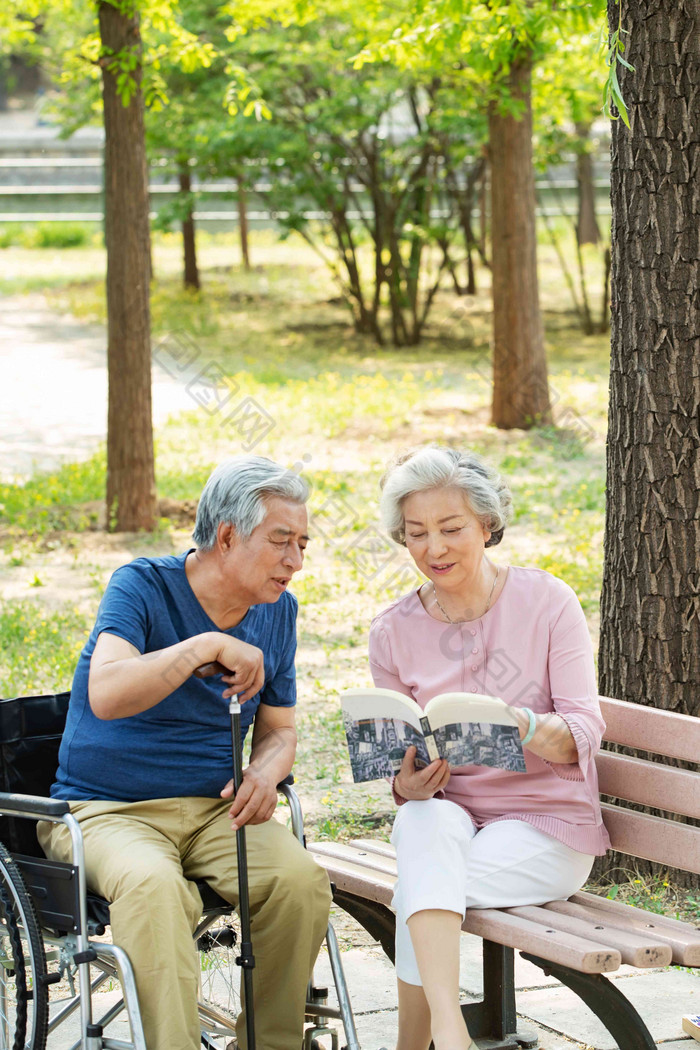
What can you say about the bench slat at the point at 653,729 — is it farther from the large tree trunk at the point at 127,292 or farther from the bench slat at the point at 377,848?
the large tree trunk at the point at 127,292

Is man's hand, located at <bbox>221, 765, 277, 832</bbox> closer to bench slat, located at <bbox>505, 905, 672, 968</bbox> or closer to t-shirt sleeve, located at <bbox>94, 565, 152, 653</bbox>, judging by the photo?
t-shirt sleeve, located at <bbox>94, 565, 152, 653</bbox>

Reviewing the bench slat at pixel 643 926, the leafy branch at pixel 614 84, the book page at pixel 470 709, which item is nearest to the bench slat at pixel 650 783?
the bench slat at pixel 643 926

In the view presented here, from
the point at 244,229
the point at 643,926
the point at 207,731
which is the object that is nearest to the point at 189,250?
the point at 244,229

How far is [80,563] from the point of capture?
24.3 ft

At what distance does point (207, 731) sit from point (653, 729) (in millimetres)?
994

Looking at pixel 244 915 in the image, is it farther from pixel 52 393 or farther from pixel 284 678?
pixel 52 393

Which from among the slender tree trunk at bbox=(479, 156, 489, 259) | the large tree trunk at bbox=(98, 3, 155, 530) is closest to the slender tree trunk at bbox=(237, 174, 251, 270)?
the slender tree trunk at bbox=(479, 156, 489, 259)

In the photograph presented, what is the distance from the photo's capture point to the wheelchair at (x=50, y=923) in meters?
2.39

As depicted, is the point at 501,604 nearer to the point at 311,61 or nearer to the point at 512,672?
the point at 512,672

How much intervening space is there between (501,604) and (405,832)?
559 mm

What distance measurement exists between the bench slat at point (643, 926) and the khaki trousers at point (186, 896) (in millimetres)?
519

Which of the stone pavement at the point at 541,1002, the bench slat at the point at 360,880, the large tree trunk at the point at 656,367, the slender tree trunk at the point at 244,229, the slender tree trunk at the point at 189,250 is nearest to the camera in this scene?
the bench slat at the point at 360,880

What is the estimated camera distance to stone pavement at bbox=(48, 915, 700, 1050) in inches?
120

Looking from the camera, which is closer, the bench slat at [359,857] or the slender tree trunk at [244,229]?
the bench slat at [359,857]
